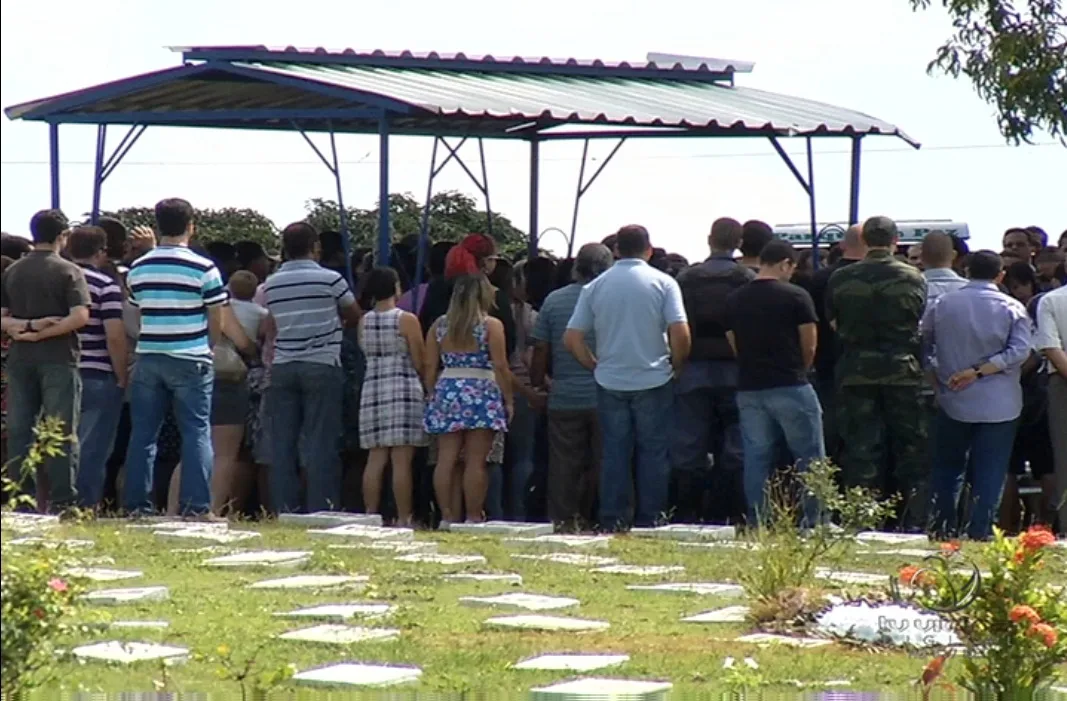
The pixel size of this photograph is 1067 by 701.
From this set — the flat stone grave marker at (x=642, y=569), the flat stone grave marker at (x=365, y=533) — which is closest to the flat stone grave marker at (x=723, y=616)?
the flat stone grave marker at (x=642, y=569)

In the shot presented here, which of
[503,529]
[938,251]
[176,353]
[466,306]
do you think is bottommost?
[503,529]

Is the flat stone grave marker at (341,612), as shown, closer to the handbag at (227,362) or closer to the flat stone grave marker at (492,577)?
the flat stone grave marker at (492,577)

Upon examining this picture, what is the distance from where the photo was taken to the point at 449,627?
9.03 meters

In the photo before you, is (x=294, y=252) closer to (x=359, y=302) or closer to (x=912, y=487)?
(x=359, y=302)

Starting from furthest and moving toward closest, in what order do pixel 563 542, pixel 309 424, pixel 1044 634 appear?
1. pixel 309 424
2. pixel 563 542
3. pixel 1044 634

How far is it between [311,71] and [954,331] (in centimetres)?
529

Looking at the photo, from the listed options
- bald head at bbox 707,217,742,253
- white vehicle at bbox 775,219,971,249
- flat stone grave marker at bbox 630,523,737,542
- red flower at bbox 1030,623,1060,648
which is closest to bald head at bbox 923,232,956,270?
bald head at bbox 707,217,742,253

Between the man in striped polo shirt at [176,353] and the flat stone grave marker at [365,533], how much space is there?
3.05 ft

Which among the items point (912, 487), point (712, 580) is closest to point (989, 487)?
point (912, 487)

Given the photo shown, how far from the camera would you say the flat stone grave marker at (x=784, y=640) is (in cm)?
871

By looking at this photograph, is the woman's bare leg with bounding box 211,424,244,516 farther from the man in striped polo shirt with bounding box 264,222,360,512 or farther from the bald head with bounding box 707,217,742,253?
the bald head with bounding box 707,217,742,253

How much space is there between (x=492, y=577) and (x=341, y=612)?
1528 millimetres

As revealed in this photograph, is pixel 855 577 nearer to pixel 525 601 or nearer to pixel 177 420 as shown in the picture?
pixel 525 601

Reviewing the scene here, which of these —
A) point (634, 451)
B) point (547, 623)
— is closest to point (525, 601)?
point (547, 623)
